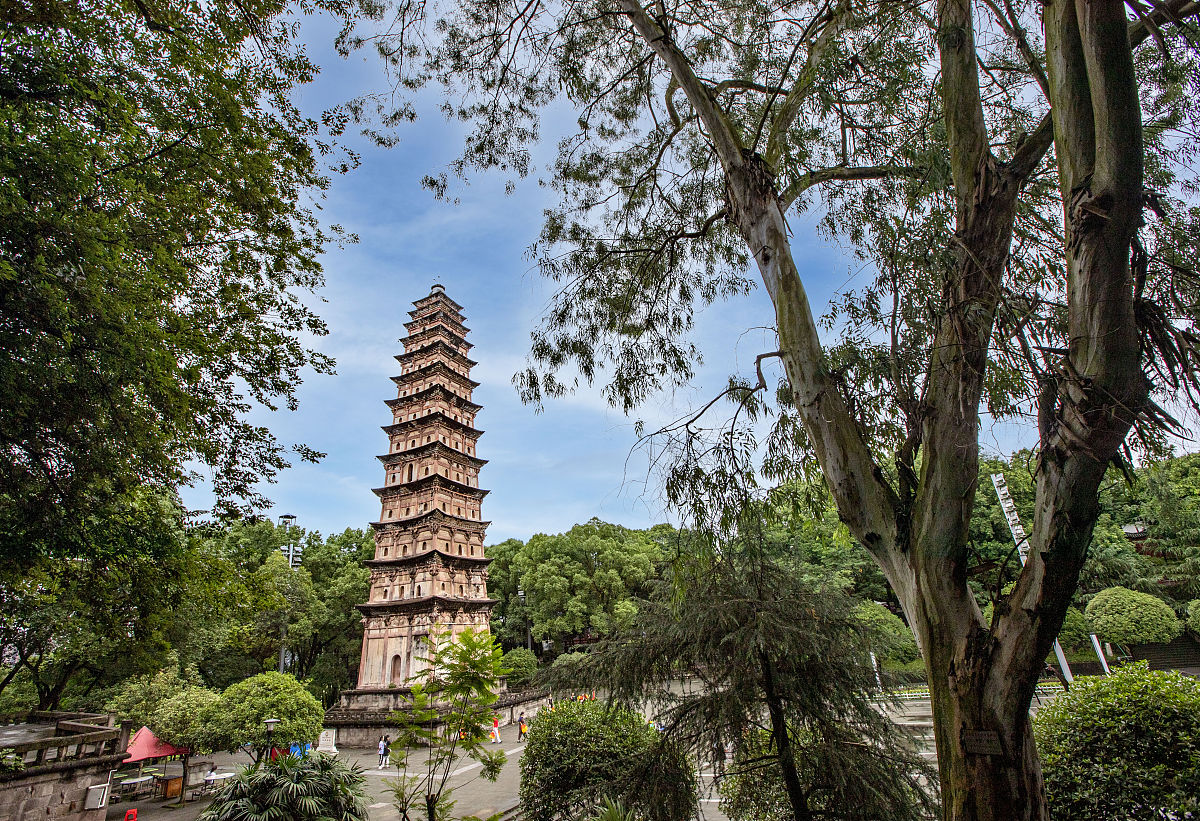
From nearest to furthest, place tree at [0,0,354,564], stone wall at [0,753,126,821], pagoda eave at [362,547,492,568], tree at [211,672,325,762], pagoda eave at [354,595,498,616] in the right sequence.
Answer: tree at [0,0,354,564] → stone wall at [0,753,126,821] → tree at [211,672,325,762] → pagoda eave at [354,595,498,616] → pagoda eave at [362,547,492,568]

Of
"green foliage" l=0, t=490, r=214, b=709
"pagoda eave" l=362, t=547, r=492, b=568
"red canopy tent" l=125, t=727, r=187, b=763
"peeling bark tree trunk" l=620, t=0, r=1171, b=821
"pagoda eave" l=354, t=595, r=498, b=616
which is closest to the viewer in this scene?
"peeling bark tree trunk" l=620, t=0, r=1171, b=821

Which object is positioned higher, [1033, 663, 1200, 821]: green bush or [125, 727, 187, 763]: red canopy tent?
[1033, 663, 1200, 821]: green bush

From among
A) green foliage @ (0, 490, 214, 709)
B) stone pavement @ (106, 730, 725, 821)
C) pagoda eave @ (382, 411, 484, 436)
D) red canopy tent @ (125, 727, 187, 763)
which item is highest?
pagoda eave @ (382, 411, 484, 436)

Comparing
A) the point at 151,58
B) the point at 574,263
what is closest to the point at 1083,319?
the point at 574,263

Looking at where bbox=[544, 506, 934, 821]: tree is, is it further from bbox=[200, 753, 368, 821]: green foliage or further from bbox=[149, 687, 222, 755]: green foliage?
bbox=[149, 687, 222, 755]: green foliage

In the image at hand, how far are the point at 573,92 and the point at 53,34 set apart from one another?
16.3ft

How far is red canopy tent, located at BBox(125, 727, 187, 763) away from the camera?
13.5 m

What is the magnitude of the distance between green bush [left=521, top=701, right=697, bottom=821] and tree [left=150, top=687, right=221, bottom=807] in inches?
459

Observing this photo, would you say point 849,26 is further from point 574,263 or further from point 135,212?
point 135,212

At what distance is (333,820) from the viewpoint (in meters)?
6.77

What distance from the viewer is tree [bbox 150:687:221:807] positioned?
13.8m

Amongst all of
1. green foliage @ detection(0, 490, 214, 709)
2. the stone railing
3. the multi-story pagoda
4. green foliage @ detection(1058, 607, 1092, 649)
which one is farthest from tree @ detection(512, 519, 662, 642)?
green foliage @ detection(0, 490, 214, 709)

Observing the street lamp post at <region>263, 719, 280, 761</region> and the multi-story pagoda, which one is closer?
the street lamp post at <region>263, 719, 280, 761</region>

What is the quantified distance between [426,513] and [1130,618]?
26107 millimetres
